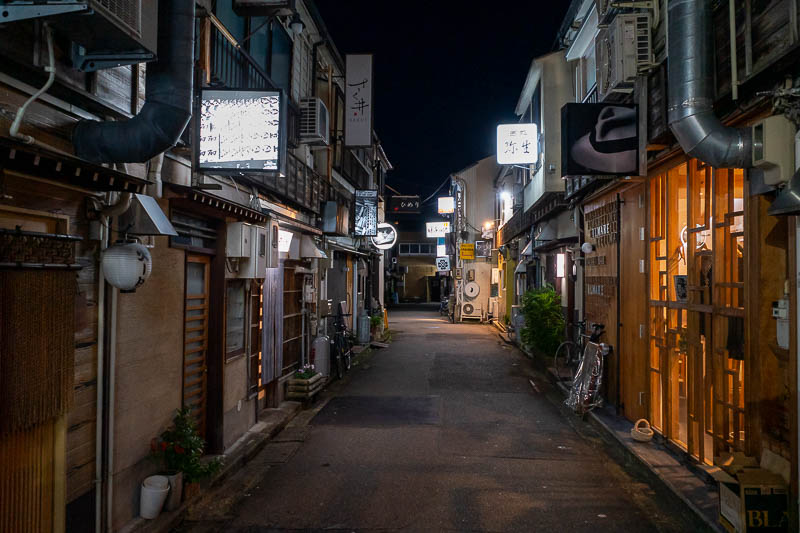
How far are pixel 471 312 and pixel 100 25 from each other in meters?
33.9

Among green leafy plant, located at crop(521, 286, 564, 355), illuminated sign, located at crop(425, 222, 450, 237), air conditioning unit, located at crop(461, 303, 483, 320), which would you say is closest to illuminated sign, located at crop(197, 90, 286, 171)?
green leafy plant, located at crop(521, 286, 564, 355)

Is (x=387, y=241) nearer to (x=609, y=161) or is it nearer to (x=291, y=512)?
(x=609, y=161)

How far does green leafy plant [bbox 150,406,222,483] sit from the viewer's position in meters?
6.73

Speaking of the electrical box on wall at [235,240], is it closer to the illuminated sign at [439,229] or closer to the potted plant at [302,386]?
the potted plant at [302,386]

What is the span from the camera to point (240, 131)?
7762 millimetres

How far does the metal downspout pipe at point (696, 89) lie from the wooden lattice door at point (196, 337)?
6.59m

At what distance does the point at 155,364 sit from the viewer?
22.4ft

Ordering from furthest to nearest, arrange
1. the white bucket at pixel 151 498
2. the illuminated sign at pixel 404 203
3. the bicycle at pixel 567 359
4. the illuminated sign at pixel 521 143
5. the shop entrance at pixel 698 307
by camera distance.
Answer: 1. the illuminated sign at pixel 404 203
2. the illuminated sign at pixel 521 143
3. the bicycle at pixel 567 359
4. the shop entrance at pixel 698 307
5. the white bucket at pixel 151 498

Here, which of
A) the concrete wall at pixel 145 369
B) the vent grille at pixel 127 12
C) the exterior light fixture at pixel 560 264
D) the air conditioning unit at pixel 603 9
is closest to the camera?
the vent grille at pixel 127 12

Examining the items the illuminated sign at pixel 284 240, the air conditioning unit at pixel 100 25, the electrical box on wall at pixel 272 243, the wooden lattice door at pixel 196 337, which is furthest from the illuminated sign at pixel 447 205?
the air conditioning unit at pixel 100 25

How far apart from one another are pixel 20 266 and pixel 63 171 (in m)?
0.81

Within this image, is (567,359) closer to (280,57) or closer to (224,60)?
(280,57)

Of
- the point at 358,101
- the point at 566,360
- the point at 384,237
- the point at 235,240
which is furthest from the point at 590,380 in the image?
the point at 384,237

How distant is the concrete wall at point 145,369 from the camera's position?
19.7ft
